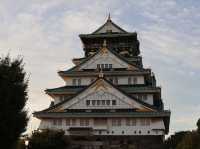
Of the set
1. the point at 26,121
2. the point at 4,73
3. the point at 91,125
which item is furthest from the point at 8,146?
the point at 91,125

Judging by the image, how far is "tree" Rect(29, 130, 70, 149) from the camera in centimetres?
4062

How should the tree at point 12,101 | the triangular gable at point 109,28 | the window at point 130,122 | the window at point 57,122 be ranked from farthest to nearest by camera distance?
the triangular gable at point 109,28 → the window at point 57,122 → the window at point 130,122 → the tree at point 12,101

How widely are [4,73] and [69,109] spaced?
32259 mm

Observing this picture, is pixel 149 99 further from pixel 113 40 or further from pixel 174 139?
pixel 113 40

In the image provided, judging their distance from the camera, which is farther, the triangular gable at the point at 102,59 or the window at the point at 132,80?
the triangular gable at the point at 102,59

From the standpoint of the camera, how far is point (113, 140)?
2149 inches

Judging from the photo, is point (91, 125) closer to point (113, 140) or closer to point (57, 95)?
point (113, 140)

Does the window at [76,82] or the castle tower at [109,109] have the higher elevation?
the window at [76,82]

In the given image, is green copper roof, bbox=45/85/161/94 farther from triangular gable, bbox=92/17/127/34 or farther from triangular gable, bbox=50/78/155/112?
triangular gable, bbox=92/17/127/34

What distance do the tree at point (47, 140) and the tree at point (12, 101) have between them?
1690cm

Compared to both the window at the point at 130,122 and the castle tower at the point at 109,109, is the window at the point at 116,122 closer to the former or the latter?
the castle tower at the point at 109,109

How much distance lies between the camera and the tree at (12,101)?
22.7 meters

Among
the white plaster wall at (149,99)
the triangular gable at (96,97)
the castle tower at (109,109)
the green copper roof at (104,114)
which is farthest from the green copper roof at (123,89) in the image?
the green copper roof at (104,114)

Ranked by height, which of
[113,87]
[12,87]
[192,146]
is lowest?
[192,146]
